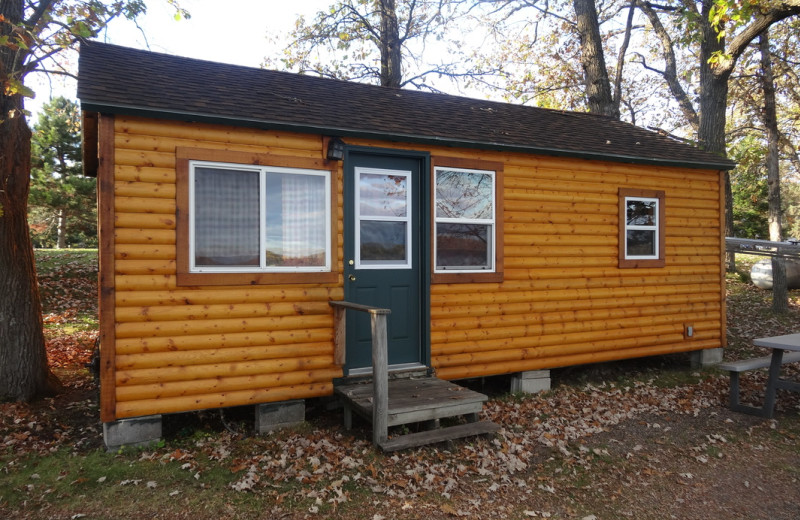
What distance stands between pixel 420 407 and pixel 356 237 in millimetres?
2148

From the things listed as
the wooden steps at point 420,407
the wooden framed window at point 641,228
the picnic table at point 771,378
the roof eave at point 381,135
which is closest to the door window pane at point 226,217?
the roof eave at point 381,135

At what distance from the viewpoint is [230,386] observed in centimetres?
552

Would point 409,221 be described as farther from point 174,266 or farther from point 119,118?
point 119,118

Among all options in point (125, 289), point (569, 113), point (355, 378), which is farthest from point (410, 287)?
point (569, 113)

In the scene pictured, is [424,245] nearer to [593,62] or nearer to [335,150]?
[335,150]

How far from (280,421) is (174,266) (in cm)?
199

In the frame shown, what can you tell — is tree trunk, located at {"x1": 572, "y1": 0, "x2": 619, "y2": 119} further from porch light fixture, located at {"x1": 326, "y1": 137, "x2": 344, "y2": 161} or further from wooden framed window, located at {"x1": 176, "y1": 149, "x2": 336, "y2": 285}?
wooden framed window, located at {"x1": 176, "y1": 149, "x2": 336, "y2": 285}

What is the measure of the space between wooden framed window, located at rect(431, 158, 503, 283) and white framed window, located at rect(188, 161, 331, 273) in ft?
4.97

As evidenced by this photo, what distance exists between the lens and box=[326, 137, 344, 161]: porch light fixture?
604 centimetres

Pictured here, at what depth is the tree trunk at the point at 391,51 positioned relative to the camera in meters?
17.5

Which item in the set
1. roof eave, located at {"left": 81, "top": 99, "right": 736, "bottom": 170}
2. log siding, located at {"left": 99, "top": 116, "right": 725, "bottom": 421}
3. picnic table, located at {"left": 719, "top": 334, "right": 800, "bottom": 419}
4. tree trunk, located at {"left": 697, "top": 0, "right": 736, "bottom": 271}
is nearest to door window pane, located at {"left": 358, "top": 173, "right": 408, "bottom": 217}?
log siding, located at {"left": 99, "top": 116, "right": 725, "bottom": 421}

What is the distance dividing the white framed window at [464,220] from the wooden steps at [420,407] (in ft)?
5.41

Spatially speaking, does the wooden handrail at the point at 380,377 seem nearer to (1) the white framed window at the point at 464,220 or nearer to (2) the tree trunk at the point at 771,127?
(1) the white framed window at the point at 464,220

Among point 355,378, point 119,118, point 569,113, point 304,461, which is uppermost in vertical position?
point 569,113
